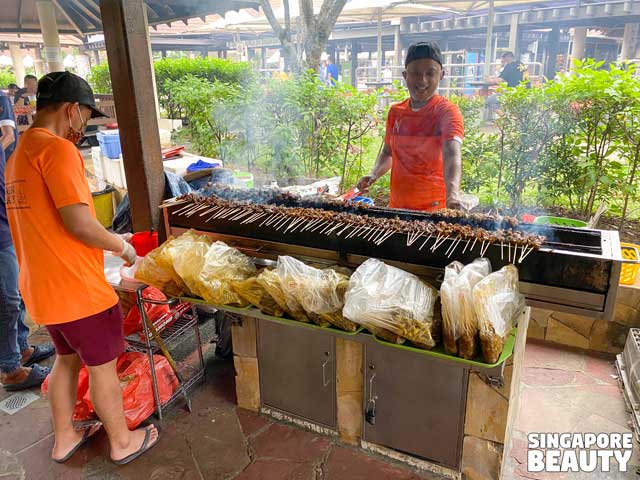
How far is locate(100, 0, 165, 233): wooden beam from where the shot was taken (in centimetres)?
335

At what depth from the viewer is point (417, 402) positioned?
2703 millimetres

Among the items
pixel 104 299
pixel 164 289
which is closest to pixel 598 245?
pixel 164 289

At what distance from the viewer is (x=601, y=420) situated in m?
3.22

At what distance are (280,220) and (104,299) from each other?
1190 mm

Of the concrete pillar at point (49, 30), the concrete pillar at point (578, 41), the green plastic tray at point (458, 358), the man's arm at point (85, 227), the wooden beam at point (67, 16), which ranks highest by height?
the wooden beam at point (67, 16)

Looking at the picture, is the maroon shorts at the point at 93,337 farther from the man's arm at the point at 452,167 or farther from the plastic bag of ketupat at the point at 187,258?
the man's arm at the point at 452,167

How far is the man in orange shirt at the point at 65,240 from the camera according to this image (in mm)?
2410

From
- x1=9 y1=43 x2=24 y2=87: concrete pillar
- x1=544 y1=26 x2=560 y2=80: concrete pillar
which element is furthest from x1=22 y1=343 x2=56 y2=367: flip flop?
x1=9 y1=43 x2=24 y2=87: concrete pillar

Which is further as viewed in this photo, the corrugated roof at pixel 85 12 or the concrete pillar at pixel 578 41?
the corrugated roof at pixel 85 12

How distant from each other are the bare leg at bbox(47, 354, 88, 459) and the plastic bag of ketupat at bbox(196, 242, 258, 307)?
103cm

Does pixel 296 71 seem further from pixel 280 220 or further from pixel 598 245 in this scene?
pixel 598 245

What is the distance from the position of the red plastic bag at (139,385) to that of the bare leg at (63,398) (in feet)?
0.67

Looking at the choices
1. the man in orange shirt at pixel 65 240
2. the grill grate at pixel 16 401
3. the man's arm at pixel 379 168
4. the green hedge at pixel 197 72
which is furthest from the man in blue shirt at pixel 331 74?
the grill grate at pixel 16 401

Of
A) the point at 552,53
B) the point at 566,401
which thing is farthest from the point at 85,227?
the point at 552,53
